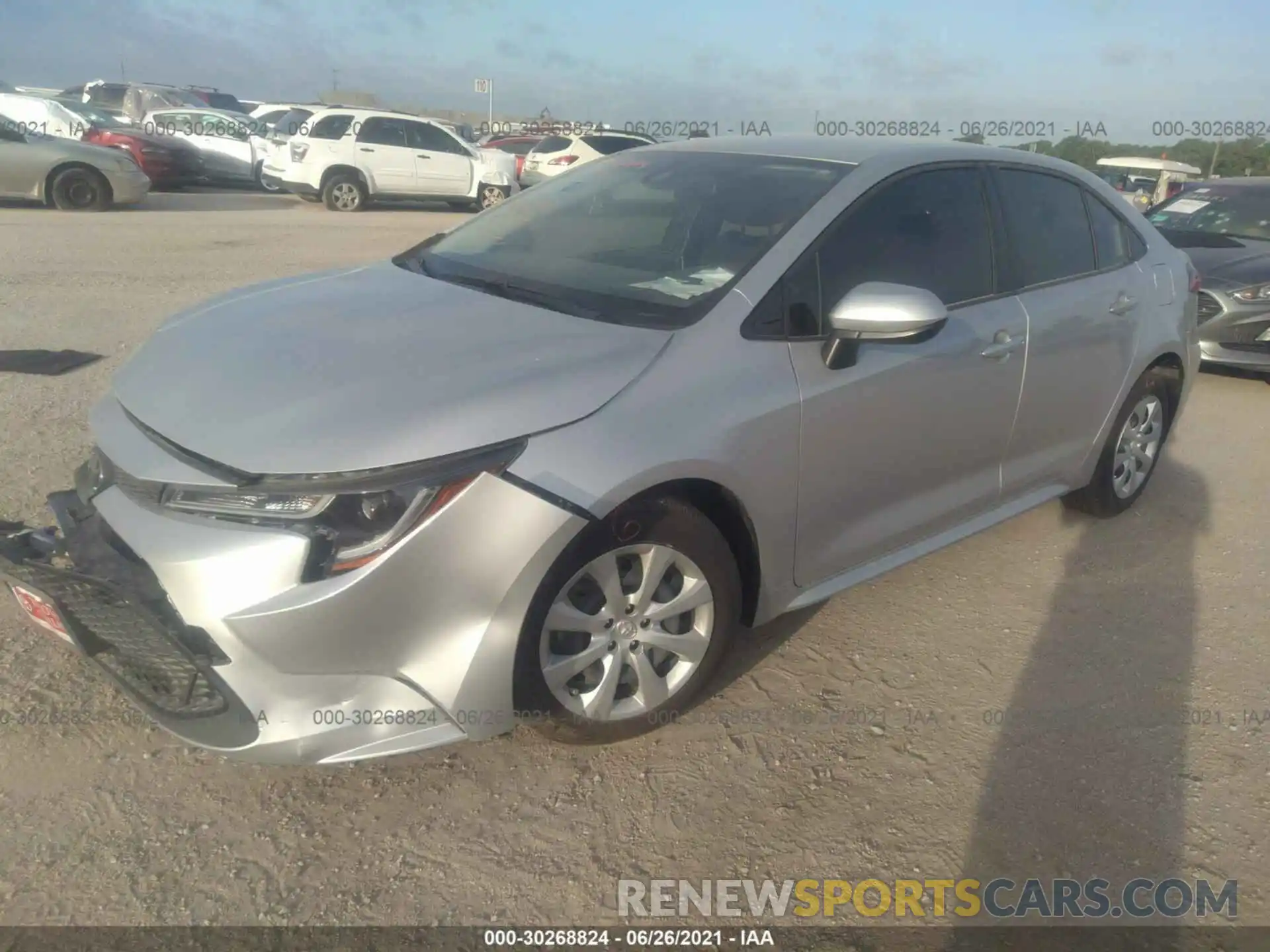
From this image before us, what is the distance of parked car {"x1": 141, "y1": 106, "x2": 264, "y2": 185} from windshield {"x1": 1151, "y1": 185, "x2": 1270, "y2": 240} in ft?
51.1

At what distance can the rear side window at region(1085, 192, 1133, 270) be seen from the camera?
4180mm

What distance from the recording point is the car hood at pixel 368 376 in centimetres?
228

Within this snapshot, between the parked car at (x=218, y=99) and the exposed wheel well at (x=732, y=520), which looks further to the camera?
the parked car at (x=218, y=99)

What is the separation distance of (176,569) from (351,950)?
94 centimetres

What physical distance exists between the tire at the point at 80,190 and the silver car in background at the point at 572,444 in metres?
12.2

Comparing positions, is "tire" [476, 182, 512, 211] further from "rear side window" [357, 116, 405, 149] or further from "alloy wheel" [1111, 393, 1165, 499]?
"alloy wheel" [1111, 393, 1165, 499]

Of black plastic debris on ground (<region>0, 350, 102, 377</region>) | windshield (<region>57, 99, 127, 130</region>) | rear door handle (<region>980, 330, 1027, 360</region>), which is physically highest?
windshield (<region>57, 99, 127, 130</region>)

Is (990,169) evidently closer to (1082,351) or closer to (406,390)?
(1082,351)

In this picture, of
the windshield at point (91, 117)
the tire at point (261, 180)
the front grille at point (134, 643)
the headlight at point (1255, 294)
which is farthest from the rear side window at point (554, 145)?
the front grille at point (134, 643)

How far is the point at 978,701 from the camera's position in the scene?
10.4 ft

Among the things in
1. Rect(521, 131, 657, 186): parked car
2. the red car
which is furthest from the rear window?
Rect(521, 131, 657, 186): parked car

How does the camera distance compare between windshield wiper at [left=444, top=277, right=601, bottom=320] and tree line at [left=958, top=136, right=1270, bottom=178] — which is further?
tree line at [left=958, top=136, right=1270, bottom=178]

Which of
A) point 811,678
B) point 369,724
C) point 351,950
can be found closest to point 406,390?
point 369,724

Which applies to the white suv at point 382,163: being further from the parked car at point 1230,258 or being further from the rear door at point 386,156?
the parked car at point 1230,258
